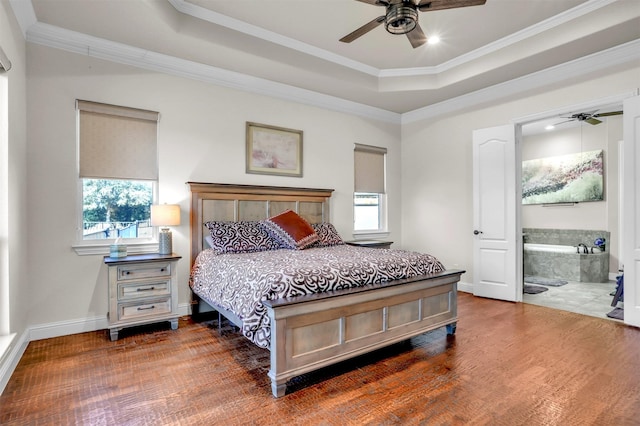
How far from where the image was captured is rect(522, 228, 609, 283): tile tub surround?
5723mm

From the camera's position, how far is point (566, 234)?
6.62 m

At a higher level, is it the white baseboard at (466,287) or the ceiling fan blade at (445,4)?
the ceiling fan blade at (445,4)

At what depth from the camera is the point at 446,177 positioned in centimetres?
539

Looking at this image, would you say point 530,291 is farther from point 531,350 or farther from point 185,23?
point 185,23

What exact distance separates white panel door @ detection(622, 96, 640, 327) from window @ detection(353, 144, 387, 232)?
311cm

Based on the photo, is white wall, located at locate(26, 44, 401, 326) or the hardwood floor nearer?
the hardwood floor

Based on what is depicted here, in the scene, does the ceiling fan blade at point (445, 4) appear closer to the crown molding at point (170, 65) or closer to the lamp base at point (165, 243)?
the crown molding at point (170, 65)

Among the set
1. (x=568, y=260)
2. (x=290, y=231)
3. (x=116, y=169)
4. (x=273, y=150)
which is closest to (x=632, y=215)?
(x=568, y=260)

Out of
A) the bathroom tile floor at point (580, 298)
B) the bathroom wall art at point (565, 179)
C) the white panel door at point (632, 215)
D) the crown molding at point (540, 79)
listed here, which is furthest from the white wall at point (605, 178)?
the white panel door at point (632, 215)

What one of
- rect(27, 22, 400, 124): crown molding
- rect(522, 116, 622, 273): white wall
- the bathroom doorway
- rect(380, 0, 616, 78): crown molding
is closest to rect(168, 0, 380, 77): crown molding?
rect(380, 0, 616, 78): crown molding

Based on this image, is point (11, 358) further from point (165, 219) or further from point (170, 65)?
point (170, 65)

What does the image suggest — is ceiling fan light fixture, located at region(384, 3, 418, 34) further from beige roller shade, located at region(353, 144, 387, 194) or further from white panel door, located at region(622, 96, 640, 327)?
beige roller shade, located at region(353, 144, 387, 194)

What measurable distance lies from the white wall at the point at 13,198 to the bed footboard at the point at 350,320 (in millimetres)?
1875

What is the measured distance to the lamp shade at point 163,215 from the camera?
348 centimetres
